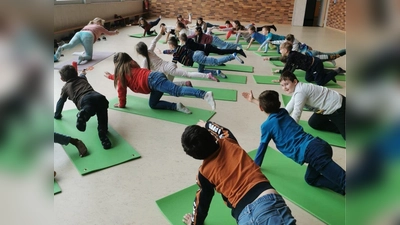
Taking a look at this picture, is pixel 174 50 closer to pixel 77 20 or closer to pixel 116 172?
pixel 116 172

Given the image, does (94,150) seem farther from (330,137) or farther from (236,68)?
(236,68)

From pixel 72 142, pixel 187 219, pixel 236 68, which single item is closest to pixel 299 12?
pixel 236 68

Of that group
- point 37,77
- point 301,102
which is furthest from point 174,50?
point 37,77

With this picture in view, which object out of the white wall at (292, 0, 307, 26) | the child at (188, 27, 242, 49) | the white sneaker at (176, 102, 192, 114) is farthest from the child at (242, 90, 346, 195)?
the white wall at (292, 0, 307, 26)

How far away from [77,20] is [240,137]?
21.6 feet

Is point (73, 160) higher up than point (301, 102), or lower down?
lower down

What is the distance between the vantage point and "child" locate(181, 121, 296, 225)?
53.7 inches

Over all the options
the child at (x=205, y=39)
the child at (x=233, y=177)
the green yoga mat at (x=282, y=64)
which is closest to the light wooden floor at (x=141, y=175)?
the child at (x=233, y=177)

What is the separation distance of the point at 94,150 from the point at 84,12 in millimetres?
6696

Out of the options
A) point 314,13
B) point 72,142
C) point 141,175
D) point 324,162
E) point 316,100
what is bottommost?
point 141,175

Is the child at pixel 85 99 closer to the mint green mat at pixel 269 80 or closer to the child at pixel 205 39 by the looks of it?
the mint green mat at pixel 269 80

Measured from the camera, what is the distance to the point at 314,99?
9.21ft

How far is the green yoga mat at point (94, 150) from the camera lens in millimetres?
2360

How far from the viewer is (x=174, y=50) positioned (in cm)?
461
